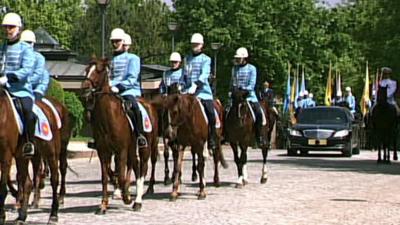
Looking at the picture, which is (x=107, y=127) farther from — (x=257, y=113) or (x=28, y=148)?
(x=257, y=113)

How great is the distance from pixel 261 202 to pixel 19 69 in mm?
5547

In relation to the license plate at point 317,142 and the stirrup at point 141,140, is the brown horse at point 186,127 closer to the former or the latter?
the stirrup at point 141,140

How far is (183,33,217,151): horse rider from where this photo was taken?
60.4 feet

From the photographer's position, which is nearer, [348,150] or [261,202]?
[261,202]

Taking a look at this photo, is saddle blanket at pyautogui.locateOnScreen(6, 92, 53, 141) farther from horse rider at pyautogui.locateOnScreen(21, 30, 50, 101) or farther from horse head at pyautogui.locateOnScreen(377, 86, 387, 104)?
horse head at pyautogui.locateOnScreen(377, 86, 387, 104)

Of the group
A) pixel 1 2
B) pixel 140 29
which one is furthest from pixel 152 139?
pixel 140 29

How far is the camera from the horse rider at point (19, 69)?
1319cm

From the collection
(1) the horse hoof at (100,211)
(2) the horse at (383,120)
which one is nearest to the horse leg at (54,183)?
(1) the horse hoof at (100,211)

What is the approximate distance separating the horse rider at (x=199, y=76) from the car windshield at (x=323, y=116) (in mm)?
17933

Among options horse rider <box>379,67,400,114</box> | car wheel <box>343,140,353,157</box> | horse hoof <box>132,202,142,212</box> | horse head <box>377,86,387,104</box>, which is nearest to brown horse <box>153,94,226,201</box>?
horse hoof <box>132,202,142,212</box>

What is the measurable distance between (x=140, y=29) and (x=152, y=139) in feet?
291

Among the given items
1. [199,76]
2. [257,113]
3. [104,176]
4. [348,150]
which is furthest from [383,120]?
[104,176]

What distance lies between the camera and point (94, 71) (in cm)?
1484

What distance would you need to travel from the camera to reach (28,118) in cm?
1315
